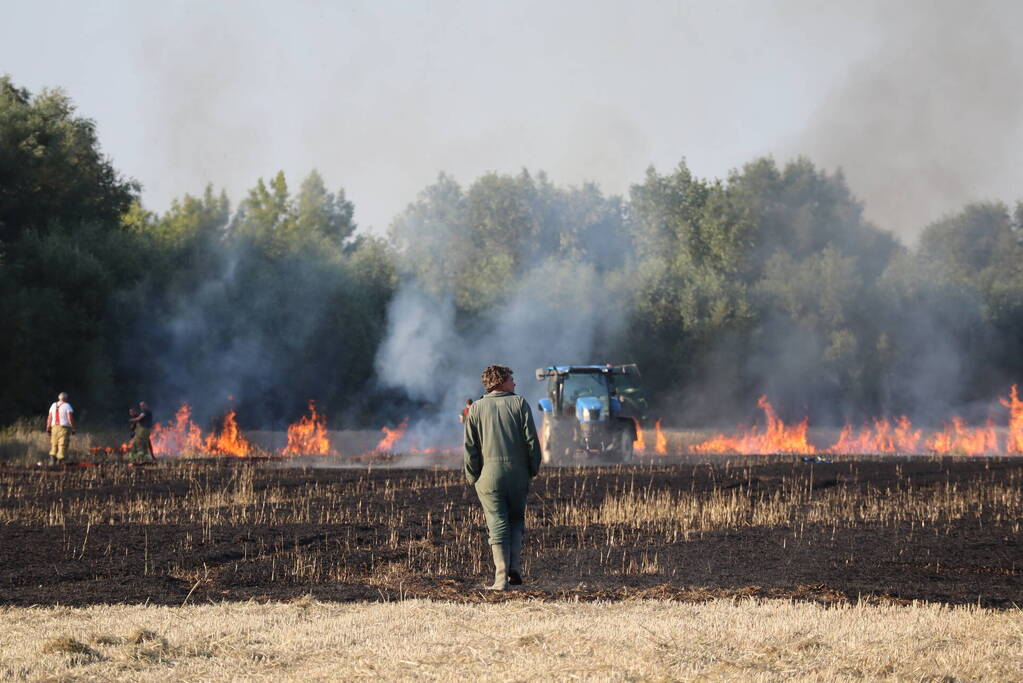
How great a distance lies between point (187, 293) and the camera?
45625 millimetres

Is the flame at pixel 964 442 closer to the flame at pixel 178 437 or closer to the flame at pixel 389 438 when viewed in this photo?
the flame at pixel 389 438

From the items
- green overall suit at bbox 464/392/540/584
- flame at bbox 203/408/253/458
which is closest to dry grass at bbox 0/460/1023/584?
green overall suit at bbox 464/392/540/584

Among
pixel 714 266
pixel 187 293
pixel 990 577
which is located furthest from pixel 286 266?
pixel 990 577

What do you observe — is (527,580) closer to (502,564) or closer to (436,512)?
(502,564)

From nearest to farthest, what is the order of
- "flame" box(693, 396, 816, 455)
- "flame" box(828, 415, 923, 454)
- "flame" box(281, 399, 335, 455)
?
1. "flame" box(281, 399, 335, 455)
2. "flame" box(693, 396, 816, 455)
3. "flame" box(828, 415, 923, 454)

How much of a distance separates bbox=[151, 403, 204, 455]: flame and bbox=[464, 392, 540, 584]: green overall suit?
29.2 meters

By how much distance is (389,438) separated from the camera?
1750 inches

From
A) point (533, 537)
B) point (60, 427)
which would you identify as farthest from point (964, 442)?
point (533, 537)

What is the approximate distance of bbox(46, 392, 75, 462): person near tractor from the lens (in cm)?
2898

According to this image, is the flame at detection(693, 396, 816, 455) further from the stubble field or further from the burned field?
the stubble field

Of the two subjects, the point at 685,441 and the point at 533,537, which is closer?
the point at 533,537

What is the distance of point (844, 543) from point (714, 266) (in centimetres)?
5519

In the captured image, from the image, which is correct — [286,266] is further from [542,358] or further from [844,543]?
[844,543]

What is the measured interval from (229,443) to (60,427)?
10.1 m
